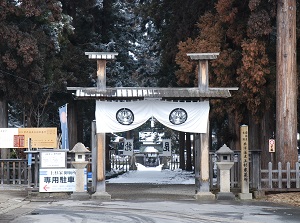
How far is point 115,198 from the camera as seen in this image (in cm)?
2205

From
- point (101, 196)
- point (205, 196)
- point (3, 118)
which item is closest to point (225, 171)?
point (205, 196)

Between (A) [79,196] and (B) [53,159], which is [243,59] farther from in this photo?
(A) [79,196]

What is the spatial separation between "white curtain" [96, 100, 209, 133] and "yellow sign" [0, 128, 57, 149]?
4.32m

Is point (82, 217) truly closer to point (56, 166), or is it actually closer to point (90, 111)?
point (56, 166)

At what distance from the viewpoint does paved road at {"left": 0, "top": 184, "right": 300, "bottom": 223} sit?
15430 millimetres

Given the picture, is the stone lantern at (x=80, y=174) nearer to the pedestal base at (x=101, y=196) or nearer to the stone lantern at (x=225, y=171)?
the pedestal base at (x=101, y=196)

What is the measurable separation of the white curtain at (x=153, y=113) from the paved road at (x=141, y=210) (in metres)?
2.63

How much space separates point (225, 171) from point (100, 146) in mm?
4641

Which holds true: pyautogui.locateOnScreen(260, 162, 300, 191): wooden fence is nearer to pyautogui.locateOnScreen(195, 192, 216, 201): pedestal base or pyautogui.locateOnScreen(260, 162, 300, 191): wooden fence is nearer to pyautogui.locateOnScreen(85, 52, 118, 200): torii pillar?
pyautogui.locateOnScreen(195, 192, 216, 201): pedestal base

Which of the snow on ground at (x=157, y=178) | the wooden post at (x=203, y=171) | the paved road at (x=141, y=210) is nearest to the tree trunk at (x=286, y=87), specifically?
the wooden post at (x=203, y=171)

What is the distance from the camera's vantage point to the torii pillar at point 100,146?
2175cm

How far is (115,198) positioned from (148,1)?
21.7 meters

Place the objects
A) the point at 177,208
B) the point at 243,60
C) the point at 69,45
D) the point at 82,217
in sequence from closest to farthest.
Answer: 1. the point at 82,217
2. the point at 177,208
3. the point at 243,60
4. the point at 69,45

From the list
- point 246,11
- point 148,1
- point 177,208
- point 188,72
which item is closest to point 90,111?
point 148,1
